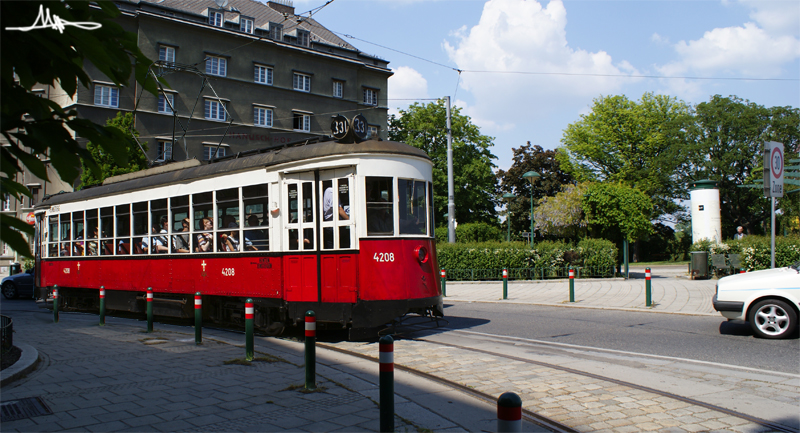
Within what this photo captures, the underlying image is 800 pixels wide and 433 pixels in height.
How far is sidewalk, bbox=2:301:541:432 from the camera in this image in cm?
493

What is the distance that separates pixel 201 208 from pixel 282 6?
125 ft

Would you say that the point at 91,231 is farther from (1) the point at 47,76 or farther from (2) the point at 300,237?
(1) the point at 47,76

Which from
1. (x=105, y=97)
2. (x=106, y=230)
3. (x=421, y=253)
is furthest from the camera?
(x=105, y=97)

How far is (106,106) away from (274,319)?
89.1 feet

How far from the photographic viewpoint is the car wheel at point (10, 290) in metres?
23.2

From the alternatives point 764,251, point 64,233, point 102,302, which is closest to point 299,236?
point 102,302

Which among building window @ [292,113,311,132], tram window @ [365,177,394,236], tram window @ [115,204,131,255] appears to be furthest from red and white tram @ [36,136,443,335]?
building window @ [292,113,311,132]

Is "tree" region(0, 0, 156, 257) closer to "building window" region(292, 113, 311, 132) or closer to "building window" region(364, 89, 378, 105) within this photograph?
"building window" region(292, 113, 311, 132)

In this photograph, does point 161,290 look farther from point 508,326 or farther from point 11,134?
point 11,134

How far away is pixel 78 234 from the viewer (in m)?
15.9

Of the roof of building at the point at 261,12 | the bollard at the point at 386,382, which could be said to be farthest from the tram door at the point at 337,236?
the roof of building at the point at 261,12

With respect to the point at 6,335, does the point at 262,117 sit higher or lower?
higher

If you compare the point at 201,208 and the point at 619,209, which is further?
the point at 619,209

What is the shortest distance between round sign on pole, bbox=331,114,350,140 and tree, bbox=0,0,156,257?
715 centimetres
